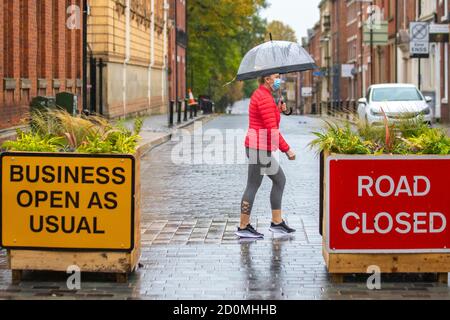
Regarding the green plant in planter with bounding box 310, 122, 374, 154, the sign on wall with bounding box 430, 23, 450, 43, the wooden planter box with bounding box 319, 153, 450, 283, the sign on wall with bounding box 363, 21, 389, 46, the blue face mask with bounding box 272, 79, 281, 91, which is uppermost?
the sign on wall with bounding box 363, 21, 389, 46

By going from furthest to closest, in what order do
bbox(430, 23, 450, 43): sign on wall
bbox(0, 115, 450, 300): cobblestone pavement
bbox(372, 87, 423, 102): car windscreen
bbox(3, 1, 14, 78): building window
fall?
bbox(430, 23, 450, 43): sign on wall < bbox(372, 87, 423, 102): car windscreen < bbox(3, 1, 14, 78): building window < bbox(0, 115, 450, 300): cobblestone pavement

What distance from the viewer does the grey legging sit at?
10539 millimetres

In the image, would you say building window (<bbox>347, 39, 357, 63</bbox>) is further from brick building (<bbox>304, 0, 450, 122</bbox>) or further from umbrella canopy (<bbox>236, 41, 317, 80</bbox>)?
umbrella canopy (<bbox>236, 41, 317, 80</bbox>)

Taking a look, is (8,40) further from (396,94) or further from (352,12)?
(352,12)

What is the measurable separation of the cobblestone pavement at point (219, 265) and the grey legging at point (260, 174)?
38cm

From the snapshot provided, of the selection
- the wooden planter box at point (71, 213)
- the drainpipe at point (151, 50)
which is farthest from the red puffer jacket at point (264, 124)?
the drainpipe at point (151, 50)

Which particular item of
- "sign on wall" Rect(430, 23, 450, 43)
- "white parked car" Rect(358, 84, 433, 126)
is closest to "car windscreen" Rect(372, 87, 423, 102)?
"white parked car" Rect(358, 84, 433, 126)

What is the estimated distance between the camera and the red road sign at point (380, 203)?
8172 mm

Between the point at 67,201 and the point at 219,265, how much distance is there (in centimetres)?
152

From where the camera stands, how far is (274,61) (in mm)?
10867

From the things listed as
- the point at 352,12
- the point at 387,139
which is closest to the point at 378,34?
the point at 352,12

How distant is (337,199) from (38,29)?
72.4ft

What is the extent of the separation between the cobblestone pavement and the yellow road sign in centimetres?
34

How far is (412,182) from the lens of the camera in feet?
26.9
